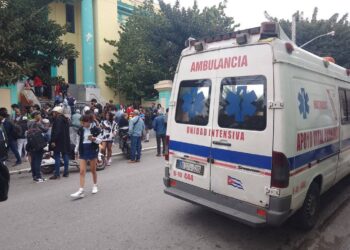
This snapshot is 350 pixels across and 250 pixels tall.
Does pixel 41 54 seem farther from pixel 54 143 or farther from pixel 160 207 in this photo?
pixel 160 207

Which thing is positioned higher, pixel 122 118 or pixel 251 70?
pixel 251 70

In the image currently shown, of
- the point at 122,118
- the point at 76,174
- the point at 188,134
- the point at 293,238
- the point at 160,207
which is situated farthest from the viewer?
the point at 122,118

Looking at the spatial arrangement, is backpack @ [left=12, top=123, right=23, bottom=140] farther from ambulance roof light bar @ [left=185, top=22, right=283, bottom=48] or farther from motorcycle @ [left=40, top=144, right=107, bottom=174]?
ambulance roof light bar @ [left=185, top=22, right=283, bottom=48]

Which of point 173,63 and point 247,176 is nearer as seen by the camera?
point 247,176

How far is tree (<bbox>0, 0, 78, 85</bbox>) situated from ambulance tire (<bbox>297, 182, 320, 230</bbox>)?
349 inches

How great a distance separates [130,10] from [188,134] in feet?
82.2

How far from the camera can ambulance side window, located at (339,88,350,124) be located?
17.9ft

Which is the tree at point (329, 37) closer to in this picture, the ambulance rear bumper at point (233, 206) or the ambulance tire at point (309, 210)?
the ambulance tire at point (309, 210)

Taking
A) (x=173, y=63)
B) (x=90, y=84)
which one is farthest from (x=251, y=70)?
(x=90, y=84)

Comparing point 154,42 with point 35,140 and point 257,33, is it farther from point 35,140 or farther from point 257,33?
point 257,33

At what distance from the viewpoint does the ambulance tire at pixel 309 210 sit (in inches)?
177

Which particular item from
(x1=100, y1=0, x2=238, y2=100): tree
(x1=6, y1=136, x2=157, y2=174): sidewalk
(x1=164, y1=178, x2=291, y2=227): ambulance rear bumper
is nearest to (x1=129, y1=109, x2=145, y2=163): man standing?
(x1=6, y1=136, x2=157, y2=174): sidewalk

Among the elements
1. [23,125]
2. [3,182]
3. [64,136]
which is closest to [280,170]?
[3,182]

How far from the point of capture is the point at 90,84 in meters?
23.1
